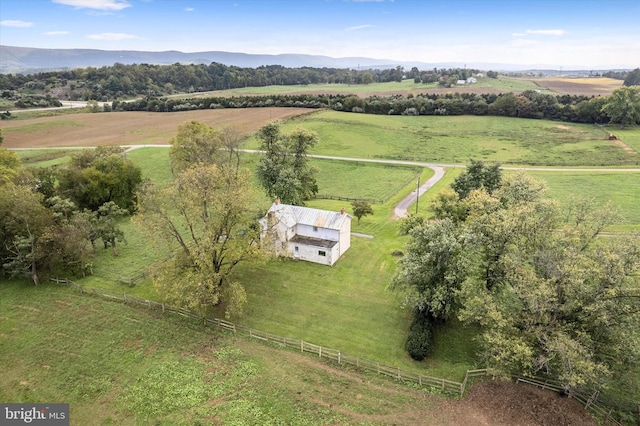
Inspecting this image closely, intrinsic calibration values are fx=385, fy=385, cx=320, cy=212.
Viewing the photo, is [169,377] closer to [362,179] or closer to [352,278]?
[352,278]

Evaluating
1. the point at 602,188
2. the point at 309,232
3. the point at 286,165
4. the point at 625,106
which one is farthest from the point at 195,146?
the point at 625,106

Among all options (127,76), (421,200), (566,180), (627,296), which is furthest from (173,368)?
(127,76)

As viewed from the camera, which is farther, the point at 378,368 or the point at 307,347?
the point at 307,347

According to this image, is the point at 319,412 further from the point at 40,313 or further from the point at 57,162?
the point at 57,162

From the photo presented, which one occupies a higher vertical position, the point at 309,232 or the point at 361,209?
the point at 361,209

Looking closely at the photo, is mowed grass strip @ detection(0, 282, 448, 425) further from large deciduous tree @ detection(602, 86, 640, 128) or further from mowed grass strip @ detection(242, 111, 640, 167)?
large deciduous tree @ detection(602, 86, 640, 128)

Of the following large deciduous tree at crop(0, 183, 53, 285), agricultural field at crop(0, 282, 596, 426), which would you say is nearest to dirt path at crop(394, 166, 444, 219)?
agricultural field at crop(0, 282, 596, 426)

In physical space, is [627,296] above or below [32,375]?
above
